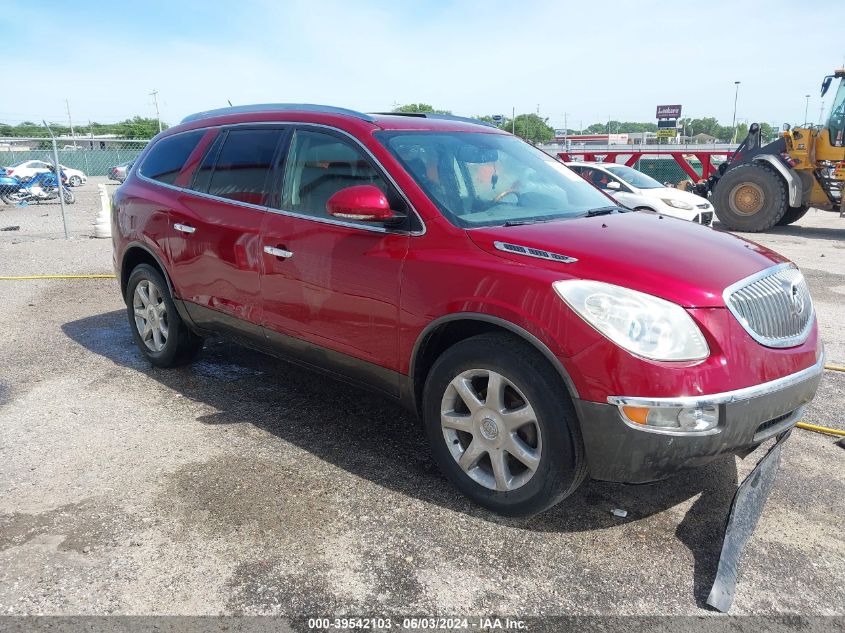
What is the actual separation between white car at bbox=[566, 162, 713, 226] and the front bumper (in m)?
9.59

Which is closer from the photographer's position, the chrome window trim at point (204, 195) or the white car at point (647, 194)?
the chrome window trim at point (204, 195)

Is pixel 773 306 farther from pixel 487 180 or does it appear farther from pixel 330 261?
pixel 330 261

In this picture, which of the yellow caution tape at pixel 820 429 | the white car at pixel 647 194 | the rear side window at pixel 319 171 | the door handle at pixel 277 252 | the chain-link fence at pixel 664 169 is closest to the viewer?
the rear side window at pixel 319 171

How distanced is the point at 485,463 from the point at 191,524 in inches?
53.9

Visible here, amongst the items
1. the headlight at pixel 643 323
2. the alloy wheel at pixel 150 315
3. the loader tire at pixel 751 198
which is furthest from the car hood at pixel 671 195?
the headlight at pixel 643 323

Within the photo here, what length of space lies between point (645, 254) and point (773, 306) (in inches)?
23.6

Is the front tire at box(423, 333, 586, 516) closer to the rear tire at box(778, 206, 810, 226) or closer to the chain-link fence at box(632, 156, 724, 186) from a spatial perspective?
the rear tire at box(778, 206, 810, 226)

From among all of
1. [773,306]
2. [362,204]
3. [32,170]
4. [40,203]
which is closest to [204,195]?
[362,204]

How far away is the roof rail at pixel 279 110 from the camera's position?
3.92 meters

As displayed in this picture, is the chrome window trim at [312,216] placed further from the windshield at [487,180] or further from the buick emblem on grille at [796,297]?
the buick emblem on grille at [796,297]

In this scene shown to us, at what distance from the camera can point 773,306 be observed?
295 cm

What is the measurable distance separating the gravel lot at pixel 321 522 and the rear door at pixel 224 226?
684 millimetres

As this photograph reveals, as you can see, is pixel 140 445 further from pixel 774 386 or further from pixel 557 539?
pixel 774 386

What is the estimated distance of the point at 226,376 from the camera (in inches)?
201
